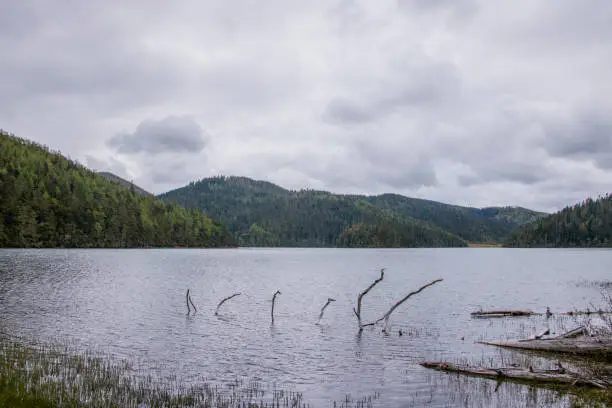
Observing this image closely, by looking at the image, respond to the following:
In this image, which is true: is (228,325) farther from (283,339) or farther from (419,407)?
(419,407)

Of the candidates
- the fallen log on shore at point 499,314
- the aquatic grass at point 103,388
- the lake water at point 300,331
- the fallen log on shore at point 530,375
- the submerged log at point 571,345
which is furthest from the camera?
the fallen log on shore at point 499,314

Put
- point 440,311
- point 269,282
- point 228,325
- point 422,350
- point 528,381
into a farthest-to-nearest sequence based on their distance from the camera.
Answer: point 269,282
point 440,311
point 228,325
point 422,350
point 528,381

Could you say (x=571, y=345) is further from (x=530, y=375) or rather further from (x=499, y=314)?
(x=499, y=314)

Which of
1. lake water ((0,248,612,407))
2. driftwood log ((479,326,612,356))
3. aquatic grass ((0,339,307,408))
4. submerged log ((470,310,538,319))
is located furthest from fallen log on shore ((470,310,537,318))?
aquatic grass ((0,339,307,408))

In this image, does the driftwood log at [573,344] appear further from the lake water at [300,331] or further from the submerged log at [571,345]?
the lake water at [300,331]

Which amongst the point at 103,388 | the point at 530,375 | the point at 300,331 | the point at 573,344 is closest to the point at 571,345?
the point at 573,344

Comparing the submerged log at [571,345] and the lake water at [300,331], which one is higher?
the submerged log at [571,345]

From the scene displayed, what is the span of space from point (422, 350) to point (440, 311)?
20.4m

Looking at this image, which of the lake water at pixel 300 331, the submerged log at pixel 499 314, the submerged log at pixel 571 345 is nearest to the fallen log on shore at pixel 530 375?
the lake water at pixel 300 331

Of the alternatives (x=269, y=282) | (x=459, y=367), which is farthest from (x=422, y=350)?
(x=269, y=282)

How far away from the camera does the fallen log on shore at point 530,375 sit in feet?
72.4

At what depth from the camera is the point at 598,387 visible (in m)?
21.5

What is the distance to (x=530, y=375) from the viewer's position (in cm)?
2348

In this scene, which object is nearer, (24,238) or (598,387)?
(598,387)
